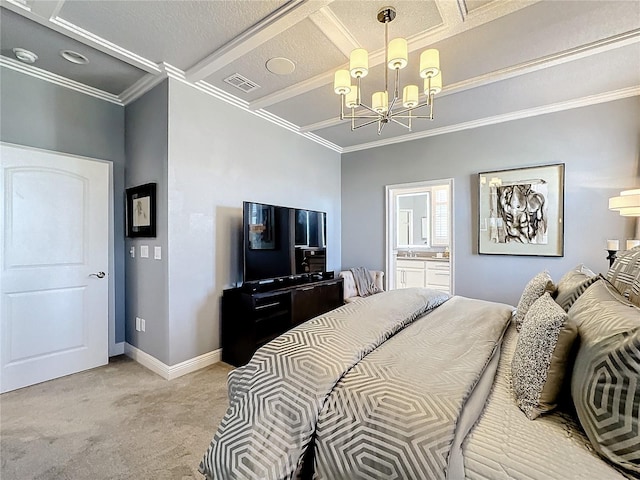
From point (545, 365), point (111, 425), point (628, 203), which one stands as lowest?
point (111, 425)

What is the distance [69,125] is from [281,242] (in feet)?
7.88

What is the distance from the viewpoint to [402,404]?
976 mm

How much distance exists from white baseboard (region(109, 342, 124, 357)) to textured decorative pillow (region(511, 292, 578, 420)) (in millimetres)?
3700

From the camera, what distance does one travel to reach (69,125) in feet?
9.62

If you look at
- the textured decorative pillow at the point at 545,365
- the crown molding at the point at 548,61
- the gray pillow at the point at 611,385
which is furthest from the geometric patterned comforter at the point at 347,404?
the crown molding at the point at 548,61

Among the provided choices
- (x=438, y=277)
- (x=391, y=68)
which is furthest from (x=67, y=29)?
(x=438, y=277)

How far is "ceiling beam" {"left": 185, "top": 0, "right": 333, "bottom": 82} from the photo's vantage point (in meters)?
1.90

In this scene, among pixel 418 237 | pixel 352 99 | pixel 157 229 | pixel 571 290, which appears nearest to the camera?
pixel 571 290

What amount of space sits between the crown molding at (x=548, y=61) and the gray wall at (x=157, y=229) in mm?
2661

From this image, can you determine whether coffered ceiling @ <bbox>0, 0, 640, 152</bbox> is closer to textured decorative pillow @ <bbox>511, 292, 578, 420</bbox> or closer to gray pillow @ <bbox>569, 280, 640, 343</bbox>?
gray pillow @ <bbox>569, 280, 640, 343</bbox>

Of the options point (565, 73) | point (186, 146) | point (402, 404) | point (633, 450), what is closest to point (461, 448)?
point (402, 404)

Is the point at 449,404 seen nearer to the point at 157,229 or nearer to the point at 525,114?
the point at 157,229

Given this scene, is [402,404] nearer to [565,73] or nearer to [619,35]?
[619,35]

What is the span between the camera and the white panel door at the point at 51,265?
2529mm
